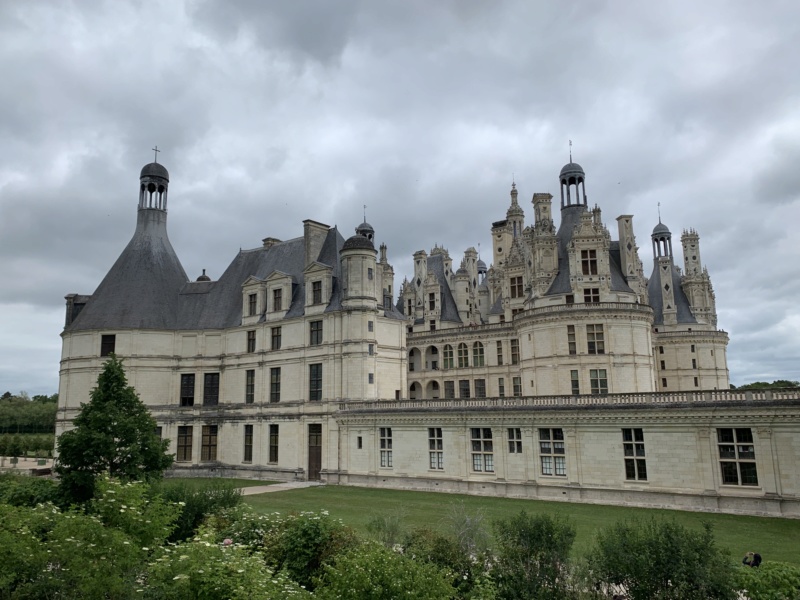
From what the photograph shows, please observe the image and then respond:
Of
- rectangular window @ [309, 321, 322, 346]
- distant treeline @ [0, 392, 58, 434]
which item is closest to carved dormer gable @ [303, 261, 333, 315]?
rectangular window @ [309, 321, 322, 346]

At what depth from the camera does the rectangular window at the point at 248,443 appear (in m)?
41.5

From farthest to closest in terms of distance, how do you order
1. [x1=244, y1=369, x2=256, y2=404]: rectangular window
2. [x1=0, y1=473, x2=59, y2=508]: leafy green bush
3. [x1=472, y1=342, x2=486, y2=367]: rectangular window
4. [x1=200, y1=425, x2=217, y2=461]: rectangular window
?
[x1=472, y1=342, x2=486, y2=367]: rectangular window, [x1=200, y1=425, x2=217, y2=461]: rectangular window, [x1=244, y1=369, x2=256, y2=404]: rectangular window, [x1=0, y1=473, x2=59, y2=508]: leafy green bush

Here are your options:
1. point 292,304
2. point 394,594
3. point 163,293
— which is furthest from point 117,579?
point 163,293

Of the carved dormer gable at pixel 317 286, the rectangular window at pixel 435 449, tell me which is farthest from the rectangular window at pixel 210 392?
the rectangular window at pixel 435 449

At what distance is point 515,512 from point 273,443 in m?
21.8

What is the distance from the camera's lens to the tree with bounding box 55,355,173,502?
1953cm

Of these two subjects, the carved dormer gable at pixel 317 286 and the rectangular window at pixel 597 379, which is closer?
the carved dormer gable at pixel 317 286

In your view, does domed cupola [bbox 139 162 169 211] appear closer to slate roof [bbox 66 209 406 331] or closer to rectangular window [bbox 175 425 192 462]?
slate roof [bbox 66 209 406 331]

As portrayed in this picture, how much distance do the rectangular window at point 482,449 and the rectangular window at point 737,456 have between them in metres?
10.3

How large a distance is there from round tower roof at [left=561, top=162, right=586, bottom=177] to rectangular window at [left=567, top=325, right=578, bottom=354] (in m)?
13.4

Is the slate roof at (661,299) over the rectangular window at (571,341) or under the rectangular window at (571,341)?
over

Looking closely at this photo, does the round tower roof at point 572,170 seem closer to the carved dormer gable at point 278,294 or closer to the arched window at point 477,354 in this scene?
the arched window at point 477,354

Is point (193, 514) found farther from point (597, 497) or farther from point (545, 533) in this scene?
point (597, 497)

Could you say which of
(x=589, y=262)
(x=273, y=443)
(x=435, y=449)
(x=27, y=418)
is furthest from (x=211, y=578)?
(x=27, y=418)
